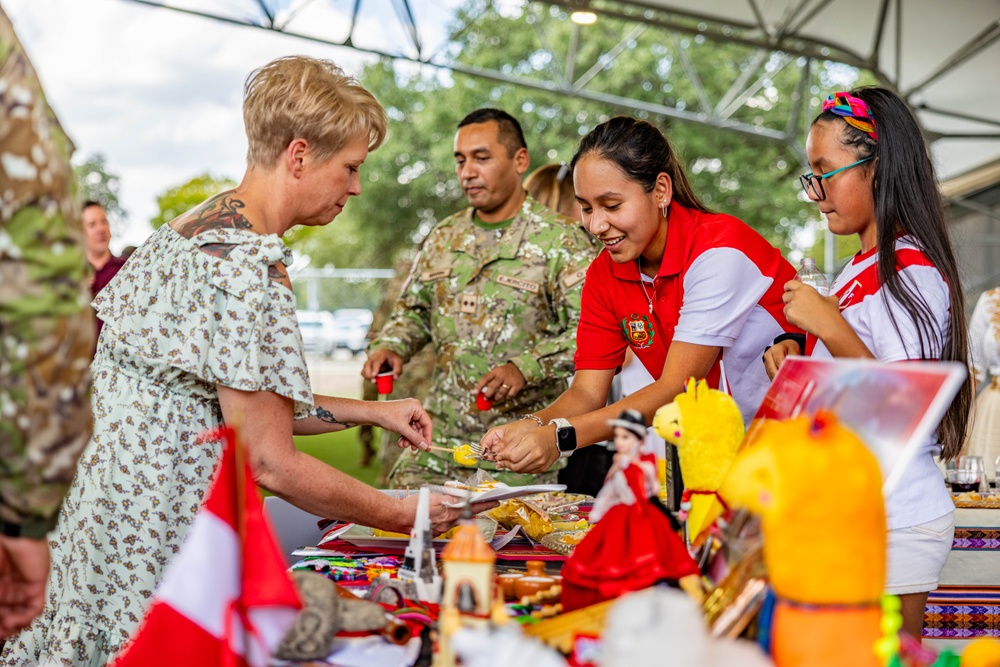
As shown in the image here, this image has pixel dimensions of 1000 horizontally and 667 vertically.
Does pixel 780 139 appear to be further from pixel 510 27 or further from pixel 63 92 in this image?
pixel 63 92

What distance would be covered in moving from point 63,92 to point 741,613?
946 inches

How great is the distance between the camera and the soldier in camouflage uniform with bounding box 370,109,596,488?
3.29m

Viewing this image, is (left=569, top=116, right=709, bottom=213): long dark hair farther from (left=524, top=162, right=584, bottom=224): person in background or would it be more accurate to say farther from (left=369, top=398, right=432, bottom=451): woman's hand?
(left=524, top=162, right=584, bottom=224): person in background

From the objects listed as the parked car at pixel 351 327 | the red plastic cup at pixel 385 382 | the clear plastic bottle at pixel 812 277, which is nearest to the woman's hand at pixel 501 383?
the red plastic cup at pixel 385 382

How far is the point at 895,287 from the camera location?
65.5 inches

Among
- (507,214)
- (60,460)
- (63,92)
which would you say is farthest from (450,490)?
(63,92)

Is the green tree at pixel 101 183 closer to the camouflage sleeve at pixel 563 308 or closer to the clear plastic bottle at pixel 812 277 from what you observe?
the camouflage sleeve at pixel 563 308

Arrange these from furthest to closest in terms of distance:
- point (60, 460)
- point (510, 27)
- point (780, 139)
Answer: point (510, 27) → point (780, 139) → point (60, 460)

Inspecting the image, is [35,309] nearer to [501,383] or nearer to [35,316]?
[35,316]

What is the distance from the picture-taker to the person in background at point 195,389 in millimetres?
1651

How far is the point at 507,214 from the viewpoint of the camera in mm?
3531

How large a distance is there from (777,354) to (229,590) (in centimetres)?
131

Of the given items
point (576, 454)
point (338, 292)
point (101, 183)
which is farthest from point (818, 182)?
point (101, 183)

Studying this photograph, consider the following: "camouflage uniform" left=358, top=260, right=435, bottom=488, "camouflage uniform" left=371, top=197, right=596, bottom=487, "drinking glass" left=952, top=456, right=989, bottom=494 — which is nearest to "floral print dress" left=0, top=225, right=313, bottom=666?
"camouflage uniform" left=371, top=197, right=596, bottom=487
